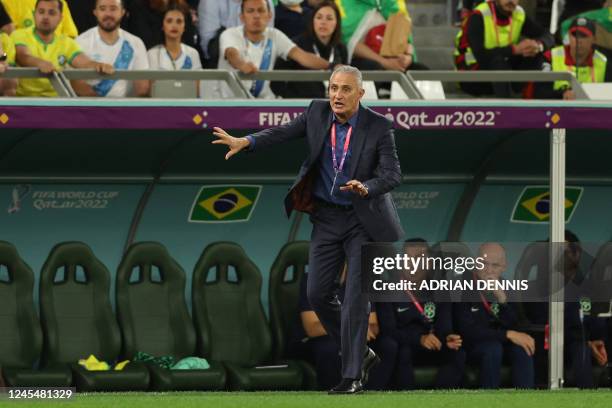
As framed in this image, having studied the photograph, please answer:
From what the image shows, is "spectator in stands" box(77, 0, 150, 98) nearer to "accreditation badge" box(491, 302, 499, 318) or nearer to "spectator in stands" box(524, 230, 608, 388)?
"accreditation badge" box(491, 302, 499, 318)

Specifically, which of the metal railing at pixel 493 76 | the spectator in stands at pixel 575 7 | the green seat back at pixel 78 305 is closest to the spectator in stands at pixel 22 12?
the green seat back at pixel 78 305

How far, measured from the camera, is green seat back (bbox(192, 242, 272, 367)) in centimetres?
1354

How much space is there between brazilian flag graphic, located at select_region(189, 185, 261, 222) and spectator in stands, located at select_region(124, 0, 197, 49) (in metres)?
1.24

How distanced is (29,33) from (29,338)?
2.29 meters

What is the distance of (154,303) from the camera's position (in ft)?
44.5

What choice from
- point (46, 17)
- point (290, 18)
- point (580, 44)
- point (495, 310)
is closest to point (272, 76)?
point (46, 17)

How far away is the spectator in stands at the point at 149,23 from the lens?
14070 mm

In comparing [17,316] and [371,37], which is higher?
[371,37]

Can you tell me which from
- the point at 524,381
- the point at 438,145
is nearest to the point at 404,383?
the point at 524,381

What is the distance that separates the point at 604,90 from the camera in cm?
1369

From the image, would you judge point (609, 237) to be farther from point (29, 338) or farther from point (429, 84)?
point (29, 338)

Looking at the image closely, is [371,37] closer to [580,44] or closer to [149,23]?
[580,44]

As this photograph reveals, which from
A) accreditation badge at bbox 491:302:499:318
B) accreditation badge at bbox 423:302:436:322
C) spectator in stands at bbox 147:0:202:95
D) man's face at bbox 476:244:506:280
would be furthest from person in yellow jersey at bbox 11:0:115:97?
accreditation badge at bbox 491:302:499:318

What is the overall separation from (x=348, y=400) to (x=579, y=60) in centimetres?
654
